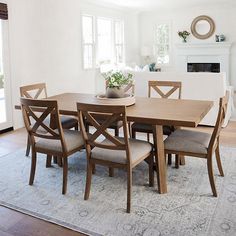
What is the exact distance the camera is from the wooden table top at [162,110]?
2516 millimetres

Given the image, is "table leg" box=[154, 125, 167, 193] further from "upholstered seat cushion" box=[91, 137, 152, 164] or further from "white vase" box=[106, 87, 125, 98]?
"white vase" box=[106, 87, 125, 98]

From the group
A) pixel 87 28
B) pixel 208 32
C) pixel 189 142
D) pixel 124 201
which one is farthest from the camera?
pixel 208 32

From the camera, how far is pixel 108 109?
2340mm

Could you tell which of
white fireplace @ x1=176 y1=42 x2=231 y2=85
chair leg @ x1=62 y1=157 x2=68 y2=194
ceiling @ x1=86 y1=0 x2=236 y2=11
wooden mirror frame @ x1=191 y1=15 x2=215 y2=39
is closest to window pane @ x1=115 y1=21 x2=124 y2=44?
ceiling @ x1=86 y1=0 x2=236 y2=11

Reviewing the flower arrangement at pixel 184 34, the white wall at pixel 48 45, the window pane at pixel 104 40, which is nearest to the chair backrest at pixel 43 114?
the white wall at pixel 48 45

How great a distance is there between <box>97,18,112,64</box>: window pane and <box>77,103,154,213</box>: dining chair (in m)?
5.41

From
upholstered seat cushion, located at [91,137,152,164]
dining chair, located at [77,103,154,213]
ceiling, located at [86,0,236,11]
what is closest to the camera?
dining chair, located at [77,103,154,213]

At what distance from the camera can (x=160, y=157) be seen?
274 cm

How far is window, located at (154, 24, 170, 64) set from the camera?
9.70 metres

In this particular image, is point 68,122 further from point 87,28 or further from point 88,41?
point 87,28

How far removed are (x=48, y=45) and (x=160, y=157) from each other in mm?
3953

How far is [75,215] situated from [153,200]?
0.67m

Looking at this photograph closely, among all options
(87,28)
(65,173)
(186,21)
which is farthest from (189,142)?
(186,21)

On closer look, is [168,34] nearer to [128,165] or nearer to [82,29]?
[82,29]
